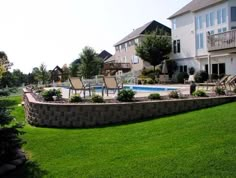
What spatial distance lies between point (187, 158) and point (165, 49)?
30.5 m

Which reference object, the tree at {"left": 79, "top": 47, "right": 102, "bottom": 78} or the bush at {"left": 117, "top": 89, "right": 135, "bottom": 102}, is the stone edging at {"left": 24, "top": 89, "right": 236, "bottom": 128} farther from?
the tree at {"left": 79, "top": 47, "right": 102, "bottom": 78}

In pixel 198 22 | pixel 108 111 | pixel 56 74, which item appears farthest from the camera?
pixel 56 74

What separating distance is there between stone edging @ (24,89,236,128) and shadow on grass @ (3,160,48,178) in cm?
332

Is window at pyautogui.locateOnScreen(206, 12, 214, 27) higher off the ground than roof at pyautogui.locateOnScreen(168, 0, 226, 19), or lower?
lower

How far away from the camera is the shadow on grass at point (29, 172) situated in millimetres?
4792

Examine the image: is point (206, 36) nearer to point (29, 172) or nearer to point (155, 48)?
point (155, 48)

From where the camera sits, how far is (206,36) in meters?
26.0

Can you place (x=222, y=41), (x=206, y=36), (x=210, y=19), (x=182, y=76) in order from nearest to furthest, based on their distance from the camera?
1. (x=222, y=41)
2. (x=206, y=36)
3. (x=210, y=19)
4. (x=182, y=76)

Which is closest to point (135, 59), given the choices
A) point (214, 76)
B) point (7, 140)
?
point (214, 76)

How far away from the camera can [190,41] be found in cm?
3133

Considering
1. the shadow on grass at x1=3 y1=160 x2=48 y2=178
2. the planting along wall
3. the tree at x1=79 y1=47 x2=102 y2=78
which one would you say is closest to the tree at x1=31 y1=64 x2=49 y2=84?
the tree at x1=79 y1=47 x2=102 y2=78

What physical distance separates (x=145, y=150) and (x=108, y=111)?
11.2 feet

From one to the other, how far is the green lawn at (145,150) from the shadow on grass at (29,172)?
17mm

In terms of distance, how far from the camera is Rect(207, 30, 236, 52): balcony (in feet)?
68.3
